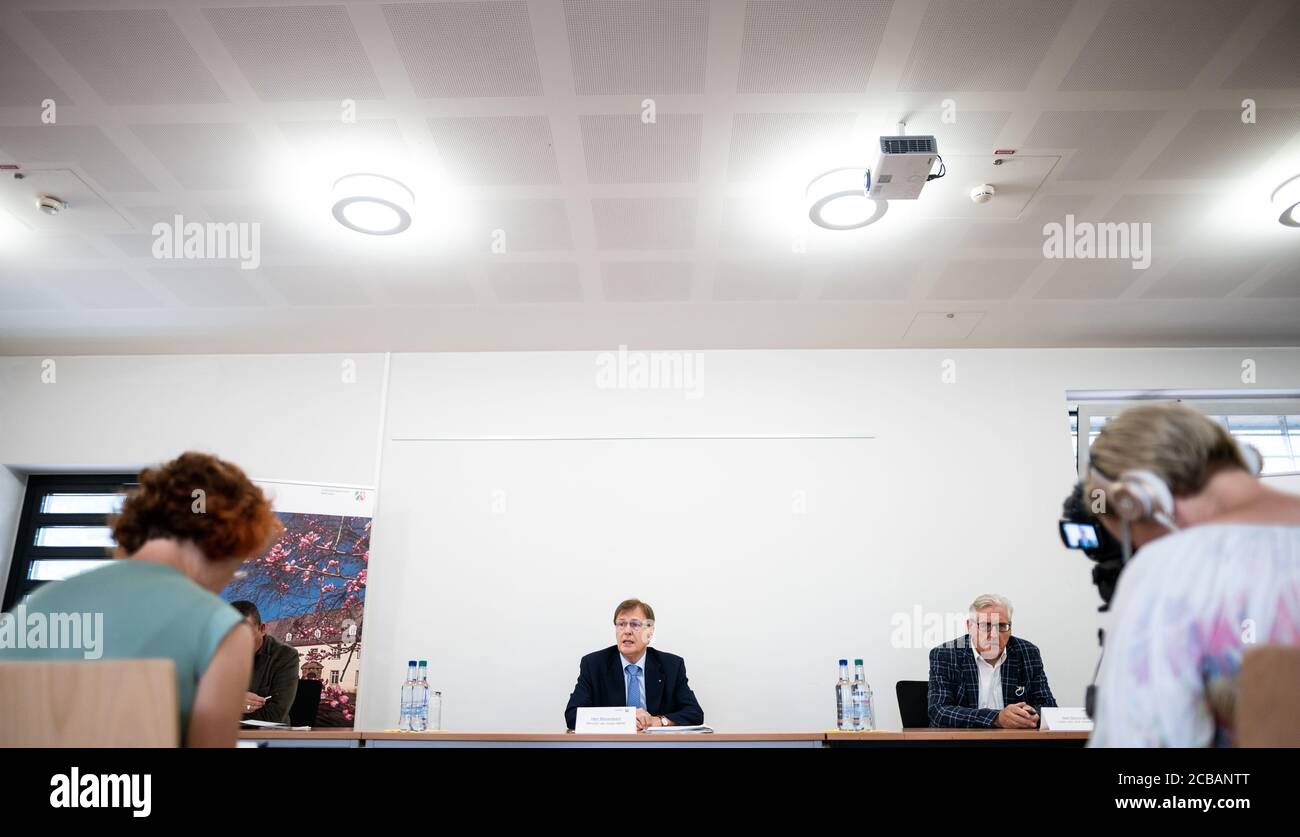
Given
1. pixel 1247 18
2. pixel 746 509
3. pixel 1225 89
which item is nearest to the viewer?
pixel 1247 18

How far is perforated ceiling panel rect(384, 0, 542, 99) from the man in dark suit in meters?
2.39

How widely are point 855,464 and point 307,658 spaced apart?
129 inches

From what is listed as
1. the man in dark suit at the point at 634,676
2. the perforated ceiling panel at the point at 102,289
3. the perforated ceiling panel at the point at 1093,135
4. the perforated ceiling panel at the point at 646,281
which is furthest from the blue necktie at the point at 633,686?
the perforated ceiling panel at the point at 102,289

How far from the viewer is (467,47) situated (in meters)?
2.52

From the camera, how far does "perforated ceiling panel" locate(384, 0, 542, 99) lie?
7.85ft

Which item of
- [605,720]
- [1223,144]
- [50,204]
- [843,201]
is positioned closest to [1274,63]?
[1223,144]

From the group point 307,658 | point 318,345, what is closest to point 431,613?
point 307,658

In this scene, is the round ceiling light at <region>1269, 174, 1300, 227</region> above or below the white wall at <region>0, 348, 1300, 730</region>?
above

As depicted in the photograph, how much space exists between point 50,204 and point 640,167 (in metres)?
2.52

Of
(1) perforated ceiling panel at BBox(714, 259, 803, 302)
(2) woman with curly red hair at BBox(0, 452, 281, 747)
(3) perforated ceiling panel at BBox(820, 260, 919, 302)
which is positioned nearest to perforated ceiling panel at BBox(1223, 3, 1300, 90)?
(3) perforated ceiling panel at BBox(820, 260, 919, 302)

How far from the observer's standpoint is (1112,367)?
185 inches

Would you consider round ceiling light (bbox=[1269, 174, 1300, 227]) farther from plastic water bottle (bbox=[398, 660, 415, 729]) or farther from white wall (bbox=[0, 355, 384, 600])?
white wall (bbox=[0, 355, 384, 600])
